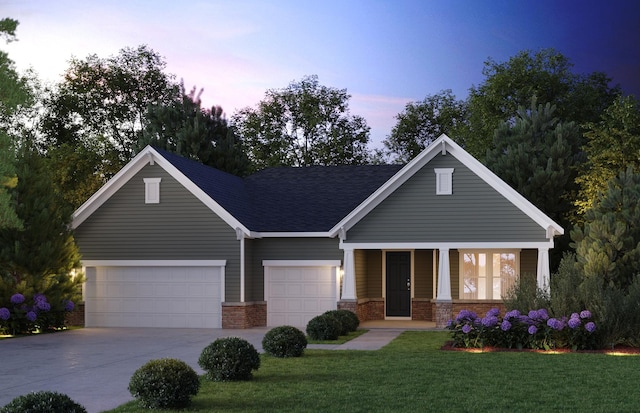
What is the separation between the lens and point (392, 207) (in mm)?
27594

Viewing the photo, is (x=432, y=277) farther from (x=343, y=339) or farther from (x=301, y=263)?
(x=343, y=339)

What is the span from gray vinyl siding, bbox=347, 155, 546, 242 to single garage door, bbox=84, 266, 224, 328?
16.7 ft

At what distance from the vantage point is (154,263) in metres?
28.6

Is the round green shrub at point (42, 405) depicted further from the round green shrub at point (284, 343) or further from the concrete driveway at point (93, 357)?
the round green shrub at point (284, 343)

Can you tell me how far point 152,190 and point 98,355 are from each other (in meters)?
10.1

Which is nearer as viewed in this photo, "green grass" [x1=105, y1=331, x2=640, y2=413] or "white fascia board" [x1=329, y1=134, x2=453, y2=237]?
"green grass" [x1=105, y1=331, x2=640, y2=413]

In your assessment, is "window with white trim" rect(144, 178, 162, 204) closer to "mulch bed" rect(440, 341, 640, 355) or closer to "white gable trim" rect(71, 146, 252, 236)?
"white gable trim" rect(71, 146, 252, 236)

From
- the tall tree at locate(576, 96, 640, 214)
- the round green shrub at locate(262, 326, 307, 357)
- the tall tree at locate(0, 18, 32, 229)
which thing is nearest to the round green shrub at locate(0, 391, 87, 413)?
the tall tree at locate(0, 18, 32, 229)

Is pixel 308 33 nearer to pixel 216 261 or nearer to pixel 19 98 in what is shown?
pixel 216 261

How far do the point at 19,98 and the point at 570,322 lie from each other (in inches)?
507

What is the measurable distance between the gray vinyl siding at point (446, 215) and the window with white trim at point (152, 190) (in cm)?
664

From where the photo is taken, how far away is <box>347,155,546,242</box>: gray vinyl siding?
26766mm

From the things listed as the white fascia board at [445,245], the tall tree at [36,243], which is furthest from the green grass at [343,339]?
the tall tree at [36,243]

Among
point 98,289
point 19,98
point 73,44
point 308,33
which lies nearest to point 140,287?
point 98,289
